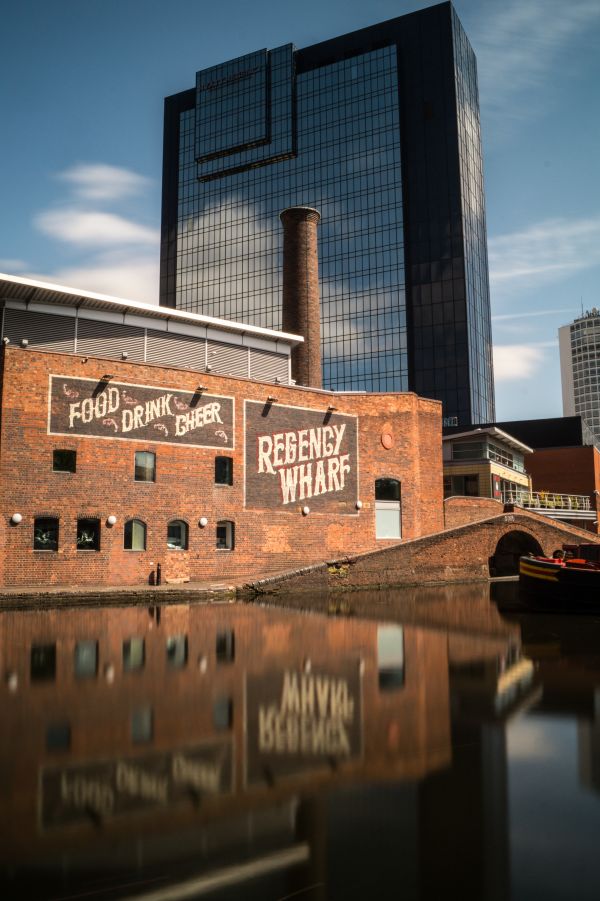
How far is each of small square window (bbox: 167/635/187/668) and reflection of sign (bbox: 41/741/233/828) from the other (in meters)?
4.59

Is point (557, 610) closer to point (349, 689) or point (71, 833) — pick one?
point (349, 689)

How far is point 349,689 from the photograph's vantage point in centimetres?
866

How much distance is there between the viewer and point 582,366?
520ft

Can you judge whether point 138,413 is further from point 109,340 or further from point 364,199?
point 364,199

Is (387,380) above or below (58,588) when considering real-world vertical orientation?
above

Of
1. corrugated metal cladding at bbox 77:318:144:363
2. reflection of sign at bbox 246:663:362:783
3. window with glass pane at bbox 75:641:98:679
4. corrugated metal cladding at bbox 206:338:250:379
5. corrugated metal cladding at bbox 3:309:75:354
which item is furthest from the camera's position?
corrugated metal cladding at bbox 206:338:250:379

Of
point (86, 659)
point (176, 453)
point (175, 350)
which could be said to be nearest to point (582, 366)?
point (175, 350)

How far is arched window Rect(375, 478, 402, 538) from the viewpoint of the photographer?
3077 centimetres

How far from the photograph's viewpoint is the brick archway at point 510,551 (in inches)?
1398

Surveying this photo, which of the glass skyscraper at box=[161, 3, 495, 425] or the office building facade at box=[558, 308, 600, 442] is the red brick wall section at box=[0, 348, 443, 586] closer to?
the glass skyscraper at box=[161, 3, 495, 425]

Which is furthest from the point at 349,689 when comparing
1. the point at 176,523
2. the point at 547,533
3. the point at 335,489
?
the point at 547,533

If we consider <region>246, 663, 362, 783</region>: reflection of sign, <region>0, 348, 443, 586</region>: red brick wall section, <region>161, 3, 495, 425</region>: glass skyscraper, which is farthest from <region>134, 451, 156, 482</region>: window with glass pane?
<region>161, 3, 495, 425</region>: glass skyscraper

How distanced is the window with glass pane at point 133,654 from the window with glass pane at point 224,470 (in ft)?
45.2

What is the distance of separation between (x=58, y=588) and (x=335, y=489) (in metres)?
12.3
